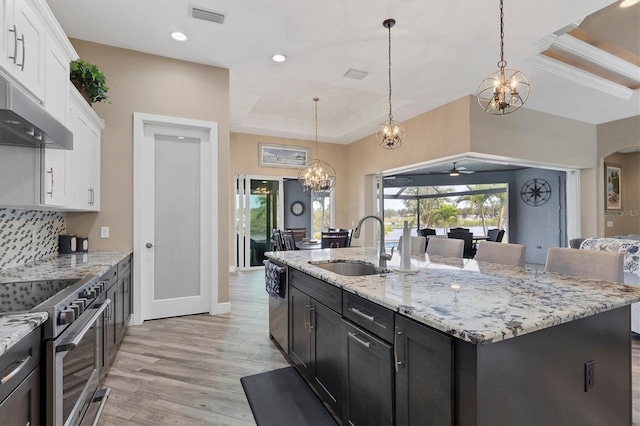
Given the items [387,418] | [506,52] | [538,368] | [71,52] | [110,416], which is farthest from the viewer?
[506,52]

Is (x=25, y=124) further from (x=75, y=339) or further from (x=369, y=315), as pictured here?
(x=369, y=315)

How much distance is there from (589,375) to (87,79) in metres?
4.20

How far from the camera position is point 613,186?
6590mm

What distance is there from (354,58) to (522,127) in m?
3.49

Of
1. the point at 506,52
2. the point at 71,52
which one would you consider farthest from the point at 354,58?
the point at 71,52

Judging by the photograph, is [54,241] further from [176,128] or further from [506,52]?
[506,52]

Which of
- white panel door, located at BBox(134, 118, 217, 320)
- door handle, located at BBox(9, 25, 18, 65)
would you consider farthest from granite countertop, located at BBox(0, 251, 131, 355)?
door handle, located at BBox(9, 25, 18, 65)

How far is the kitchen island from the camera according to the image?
1090 mm

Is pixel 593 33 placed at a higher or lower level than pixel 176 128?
higher

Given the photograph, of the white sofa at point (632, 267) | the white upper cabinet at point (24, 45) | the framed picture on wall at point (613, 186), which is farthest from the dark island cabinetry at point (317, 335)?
the framed picture on wall at point (613, 186)

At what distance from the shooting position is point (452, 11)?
2922mm

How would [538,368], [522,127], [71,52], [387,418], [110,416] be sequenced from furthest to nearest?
[522,127], [71,52], [110,416], [387,418], [538,368]

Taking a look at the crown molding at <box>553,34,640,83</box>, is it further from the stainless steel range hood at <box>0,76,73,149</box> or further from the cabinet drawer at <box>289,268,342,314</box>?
the stainless steel range hood at <box>0,76,73,149</box>

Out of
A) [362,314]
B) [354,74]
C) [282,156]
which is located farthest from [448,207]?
[362,314]
